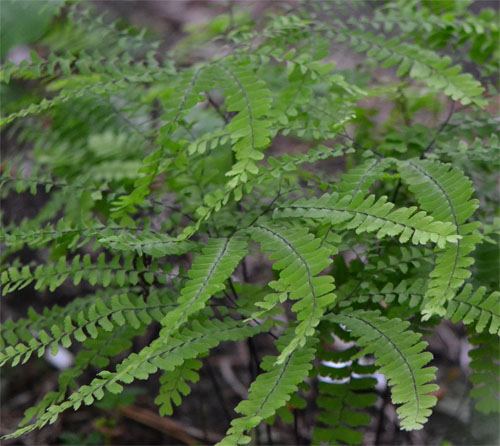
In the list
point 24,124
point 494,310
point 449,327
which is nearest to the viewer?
point 494,310

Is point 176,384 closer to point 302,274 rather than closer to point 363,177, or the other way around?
point 302,274

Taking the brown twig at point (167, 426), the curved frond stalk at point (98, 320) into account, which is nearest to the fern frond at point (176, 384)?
the curved frond stalk at point (98, 320)

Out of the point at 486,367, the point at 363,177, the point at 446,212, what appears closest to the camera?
the point at 446,212

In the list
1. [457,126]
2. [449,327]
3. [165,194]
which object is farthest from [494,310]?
[449,327]

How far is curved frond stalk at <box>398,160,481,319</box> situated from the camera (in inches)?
44.9

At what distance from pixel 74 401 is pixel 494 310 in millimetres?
885

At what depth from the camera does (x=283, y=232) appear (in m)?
1.26

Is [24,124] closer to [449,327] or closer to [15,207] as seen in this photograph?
[15,207]

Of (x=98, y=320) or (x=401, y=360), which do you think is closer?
(x=401, y=360)

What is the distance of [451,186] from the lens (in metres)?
1.28

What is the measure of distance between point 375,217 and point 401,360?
30 centimetres

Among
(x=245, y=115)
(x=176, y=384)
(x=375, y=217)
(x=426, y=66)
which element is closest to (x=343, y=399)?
(x=176, y=384)

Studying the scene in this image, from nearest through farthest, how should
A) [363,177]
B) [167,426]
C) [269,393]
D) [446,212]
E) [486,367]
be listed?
1. [269,393]
2. [446,212]
3. [363,177]
4. [486,367]
5. [167,426]

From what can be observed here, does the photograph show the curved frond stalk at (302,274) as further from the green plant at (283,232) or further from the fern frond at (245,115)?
the fern frond at (245,115)
